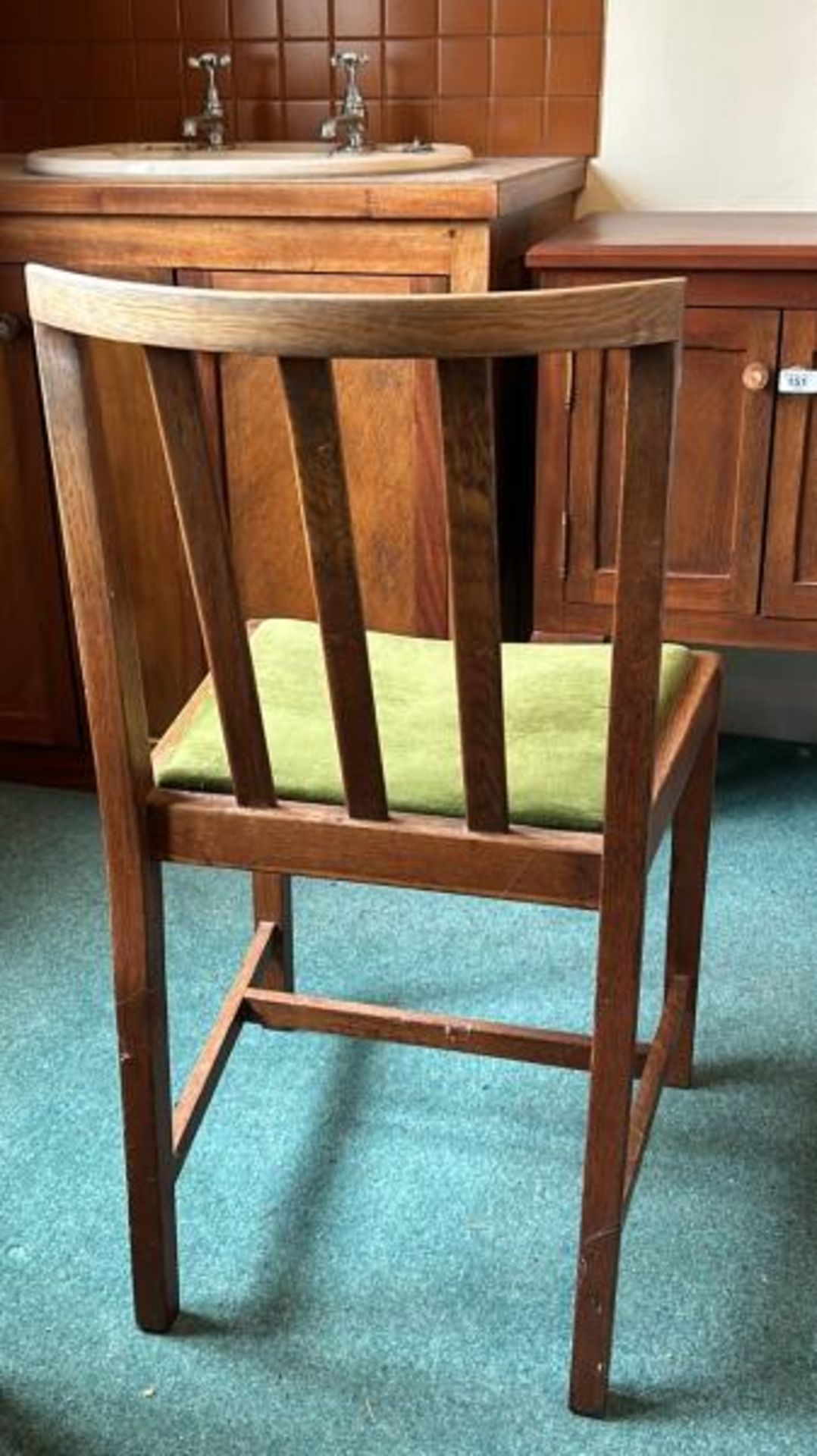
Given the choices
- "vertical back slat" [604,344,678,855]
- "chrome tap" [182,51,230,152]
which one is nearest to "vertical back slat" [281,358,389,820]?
"vertical back slat" [604,344,678,855]

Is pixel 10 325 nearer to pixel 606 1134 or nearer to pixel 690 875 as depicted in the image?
pixel 690 875

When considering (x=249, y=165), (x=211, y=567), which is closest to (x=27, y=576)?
(x=249, y=165)

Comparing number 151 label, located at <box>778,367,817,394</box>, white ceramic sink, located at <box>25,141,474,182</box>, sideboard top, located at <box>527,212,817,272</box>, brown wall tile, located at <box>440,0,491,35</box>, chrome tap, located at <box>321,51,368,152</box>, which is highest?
brown wall tile, located at <box>440,0,491,35</box>

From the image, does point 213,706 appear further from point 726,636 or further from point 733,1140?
point 726,636

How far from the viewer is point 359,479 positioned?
1.92m

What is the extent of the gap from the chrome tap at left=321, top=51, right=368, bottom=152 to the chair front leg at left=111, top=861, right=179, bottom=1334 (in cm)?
133

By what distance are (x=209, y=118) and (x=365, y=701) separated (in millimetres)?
1488

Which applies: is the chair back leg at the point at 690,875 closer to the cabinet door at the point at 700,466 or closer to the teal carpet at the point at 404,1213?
the teal carpet at the point at 404,1213

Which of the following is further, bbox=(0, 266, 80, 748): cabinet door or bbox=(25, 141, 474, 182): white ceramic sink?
bbox=(0, 266, 80, 748): cabinet door

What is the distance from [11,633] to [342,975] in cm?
76

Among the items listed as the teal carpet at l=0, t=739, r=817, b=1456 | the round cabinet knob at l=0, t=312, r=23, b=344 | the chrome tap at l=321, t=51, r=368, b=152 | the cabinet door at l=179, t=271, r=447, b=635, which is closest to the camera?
the teal carpet at l=0, t=739, r=817, b=1456

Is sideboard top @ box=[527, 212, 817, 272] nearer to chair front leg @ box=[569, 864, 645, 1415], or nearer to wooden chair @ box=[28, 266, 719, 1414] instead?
wooden chair @ box=[28, 266, 719, 1414]

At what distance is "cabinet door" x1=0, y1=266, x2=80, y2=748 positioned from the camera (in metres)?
1.99

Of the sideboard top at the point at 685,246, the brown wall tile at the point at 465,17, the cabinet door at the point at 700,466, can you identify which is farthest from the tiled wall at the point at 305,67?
the cabinet door at the point at 700,466
